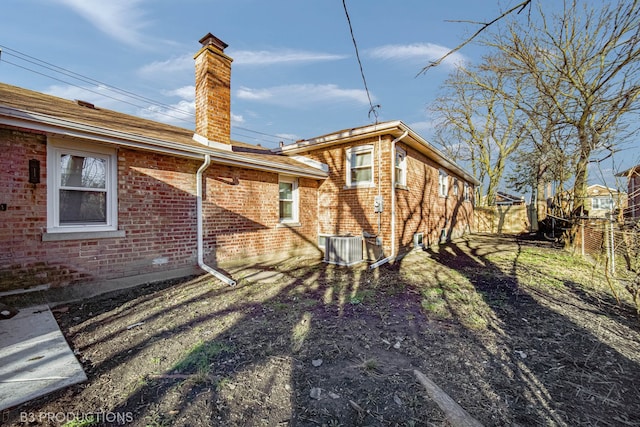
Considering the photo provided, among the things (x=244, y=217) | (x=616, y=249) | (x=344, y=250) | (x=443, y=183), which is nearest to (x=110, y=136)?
(x=244, y=217)

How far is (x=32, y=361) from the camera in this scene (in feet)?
8.92

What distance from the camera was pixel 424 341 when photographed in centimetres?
325

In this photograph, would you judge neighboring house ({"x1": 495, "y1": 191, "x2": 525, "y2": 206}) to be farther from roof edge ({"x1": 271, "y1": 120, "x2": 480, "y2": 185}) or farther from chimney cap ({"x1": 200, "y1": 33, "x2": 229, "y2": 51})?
chimney cap ({"x1": 200, "y1": 33, "x2": 229, "y2": 51})

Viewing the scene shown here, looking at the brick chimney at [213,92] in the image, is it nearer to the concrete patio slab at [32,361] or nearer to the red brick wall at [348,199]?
the red brick wall at [348,199]

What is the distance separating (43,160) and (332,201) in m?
6.76

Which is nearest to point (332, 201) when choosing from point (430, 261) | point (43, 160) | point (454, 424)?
point (430, 261)

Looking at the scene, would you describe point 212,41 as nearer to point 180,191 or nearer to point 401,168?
point 180,191

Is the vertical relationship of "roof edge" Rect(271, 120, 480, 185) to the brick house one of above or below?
above

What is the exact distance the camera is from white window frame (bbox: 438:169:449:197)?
12.1 metres

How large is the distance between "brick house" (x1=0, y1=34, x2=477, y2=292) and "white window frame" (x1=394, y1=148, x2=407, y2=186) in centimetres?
5

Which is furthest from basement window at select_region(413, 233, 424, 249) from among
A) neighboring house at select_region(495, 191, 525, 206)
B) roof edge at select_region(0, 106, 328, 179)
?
neighboring house at select_region(495, 191, 525, 206)

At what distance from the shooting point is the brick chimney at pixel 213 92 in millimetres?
6723

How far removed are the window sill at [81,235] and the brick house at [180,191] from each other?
0.5 inches

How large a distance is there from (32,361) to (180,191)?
12.0ft
